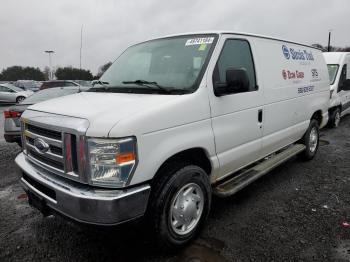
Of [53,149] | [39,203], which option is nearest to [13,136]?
[39,203]

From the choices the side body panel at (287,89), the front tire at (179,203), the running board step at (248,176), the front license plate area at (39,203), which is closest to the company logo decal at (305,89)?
the side body panel at (287,89)

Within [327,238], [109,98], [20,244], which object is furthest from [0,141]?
[327,238]

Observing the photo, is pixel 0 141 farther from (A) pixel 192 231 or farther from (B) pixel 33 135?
(A) pixel 192 231

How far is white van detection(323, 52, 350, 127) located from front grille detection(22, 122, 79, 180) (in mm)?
8585

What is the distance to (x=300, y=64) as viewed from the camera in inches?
208

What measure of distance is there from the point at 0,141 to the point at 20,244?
6086mm

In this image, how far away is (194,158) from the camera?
3.34m

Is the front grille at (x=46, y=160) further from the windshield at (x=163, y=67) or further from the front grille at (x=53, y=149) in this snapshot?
the windshield at (x=163, y=67)

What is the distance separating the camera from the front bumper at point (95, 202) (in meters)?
2.48

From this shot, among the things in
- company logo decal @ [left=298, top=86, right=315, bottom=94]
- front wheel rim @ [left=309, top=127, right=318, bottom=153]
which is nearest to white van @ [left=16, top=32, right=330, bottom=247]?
company logo decal @ [left=298, top=86, right=315, bottom=94]

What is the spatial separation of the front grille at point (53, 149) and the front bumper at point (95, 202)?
118 millimetres

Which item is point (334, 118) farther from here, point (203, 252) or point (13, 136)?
point (13, 136)

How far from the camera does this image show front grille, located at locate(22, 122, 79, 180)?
8.62 feet

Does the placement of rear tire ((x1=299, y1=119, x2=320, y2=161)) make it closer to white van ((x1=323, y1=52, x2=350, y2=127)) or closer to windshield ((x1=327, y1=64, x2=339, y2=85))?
white van ((x1=323, y1=52, x2=350, y2=127))
